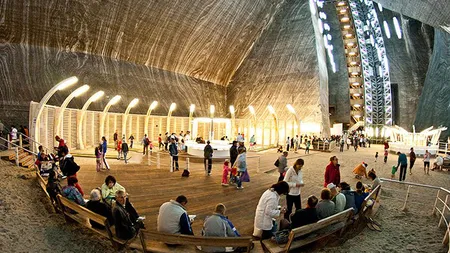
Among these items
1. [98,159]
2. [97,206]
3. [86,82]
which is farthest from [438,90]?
[86,82]

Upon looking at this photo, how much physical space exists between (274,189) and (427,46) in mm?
42440

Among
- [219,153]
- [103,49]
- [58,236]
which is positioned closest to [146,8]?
[103,49]

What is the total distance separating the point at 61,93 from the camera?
17.5 meters

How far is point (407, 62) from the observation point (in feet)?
119

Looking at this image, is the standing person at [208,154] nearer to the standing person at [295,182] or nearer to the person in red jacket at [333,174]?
the person in red jacket at [333,174]

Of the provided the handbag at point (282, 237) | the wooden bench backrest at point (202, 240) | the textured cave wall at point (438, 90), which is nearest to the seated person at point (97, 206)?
the wooden bench backrest at point (202, 240)

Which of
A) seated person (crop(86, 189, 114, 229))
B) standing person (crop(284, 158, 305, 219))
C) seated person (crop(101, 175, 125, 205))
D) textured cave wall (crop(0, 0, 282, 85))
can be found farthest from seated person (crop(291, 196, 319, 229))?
textured cave wall (crop(0, 0, 282, 85))

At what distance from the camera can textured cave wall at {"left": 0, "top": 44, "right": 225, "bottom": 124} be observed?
15734mm

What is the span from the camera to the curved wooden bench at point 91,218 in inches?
152

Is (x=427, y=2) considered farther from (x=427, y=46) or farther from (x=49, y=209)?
(x=427, y=46)

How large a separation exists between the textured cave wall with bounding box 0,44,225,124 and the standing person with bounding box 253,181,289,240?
56.0 feet

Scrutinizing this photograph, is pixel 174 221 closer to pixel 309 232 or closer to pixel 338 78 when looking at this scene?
pixel 309 232

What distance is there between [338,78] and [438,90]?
55.9 feet

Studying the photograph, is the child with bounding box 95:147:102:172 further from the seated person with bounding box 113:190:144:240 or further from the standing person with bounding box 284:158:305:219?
the standing person with bounding box 284:158:305:219
